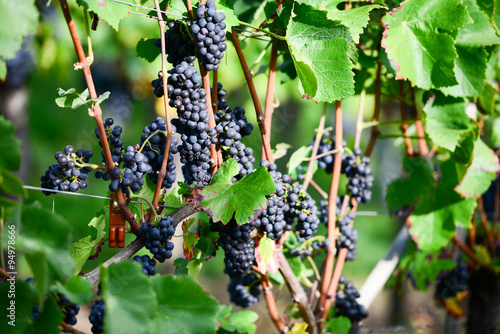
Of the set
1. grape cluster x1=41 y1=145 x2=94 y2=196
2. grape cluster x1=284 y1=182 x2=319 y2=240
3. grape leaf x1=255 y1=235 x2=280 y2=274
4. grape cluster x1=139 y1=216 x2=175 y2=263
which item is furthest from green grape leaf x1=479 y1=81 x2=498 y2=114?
grape cluster x1=41 y1=145 x2=94 y2=196

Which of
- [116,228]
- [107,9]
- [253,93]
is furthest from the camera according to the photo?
[253,93]

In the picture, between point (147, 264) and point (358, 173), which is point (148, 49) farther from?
point (358, 173)

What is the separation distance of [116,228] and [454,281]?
155 centimetres

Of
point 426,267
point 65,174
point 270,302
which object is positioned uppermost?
point 65,174

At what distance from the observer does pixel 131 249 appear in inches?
30.9

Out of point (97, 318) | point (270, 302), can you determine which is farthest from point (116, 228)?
point (270, 302)

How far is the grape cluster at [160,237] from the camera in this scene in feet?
2.48

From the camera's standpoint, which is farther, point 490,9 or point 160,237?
point 490,9

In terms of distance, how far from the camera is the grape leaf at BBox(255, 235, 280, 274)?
2.99 ft

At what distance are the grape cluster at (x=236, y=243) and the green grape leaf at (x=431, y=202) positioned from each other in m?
0.66

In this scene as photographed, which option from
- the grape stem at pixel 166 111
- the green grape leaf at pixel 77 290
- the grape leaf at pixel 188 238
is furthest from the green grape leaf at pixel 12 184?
the grape leaf at pixel 188 238

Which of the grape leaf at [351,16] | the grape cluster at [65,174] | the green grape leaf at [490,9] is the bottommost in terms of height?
Result: the grape cluster at [65,174]

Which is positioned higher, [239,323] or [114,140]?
[114,140]

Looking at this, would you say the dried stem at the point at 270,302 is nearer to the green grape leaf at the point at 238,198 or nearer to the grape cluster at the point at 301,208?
the grape cluster at the point at 301,208
